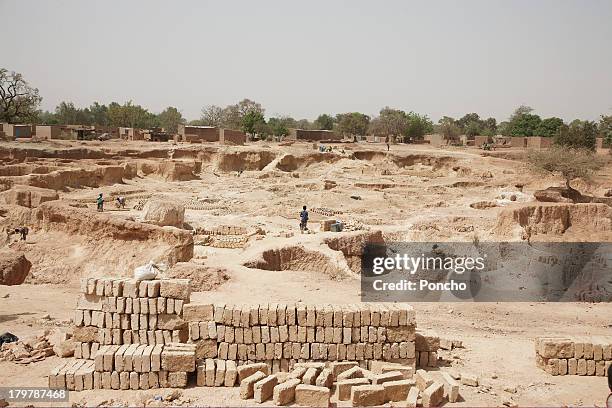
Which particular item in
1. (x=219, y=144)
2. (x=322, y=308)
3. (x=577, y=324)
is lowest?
(x=577, y=324)

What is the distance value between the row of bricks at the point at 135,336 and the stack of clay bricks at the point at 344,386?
110 cm

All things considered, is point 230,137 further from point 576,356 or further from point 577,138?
point 576,356

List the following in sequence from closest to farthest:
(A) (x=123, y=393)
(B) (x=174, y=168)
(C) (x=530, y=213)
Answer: (A) (x=123, y=393) → (C) (x=530, y=213) → (B) (x=174, y=168)

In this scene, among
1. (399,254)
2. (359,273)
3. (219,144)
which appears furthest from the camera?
(219,144)

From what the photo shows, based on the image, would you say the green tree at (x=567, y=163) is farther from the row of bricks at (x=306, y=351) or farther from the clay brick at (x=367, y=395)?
the clay brick at (x=367, y=395)

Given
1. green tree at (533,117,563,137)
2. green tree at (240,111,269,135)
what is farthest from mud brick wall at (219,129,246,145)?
green tree at (533,117,563,137)

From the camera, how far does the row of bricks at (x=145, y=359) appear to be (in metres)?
7.23

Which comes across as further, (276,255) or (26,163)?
(26,163)

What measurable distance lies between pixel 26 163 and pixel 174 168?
25.5 ft

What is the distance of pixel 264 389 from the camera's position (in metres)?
7.03

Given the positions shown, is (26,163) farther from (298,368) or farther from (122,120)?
(122,120)

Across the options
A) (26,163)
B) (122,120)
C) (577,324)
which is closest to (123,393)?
(577,324)

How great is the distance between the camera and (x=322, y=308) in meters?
7.89

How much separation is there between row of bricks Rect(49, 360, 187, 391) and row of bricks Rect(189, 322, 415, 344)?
71 centimetres
